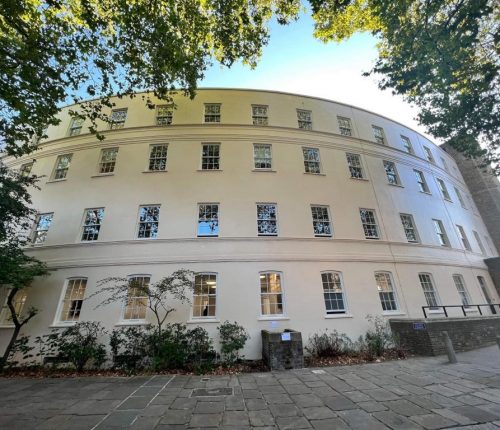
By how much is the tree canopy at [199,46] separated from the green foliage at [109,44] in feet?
0.12

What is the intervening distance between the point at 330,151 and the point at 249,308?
1096 centimetres

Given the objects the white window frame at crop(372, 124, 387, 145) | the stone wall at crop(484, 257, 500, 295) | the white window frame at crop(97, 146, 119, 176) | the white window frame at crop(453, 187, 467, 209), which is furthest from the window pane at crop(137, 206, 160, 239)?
the white window frame at crop(453, 187, 467, 209)

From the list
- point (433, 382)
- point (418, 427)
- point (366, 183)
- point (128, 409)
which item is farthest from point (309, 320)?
point (366, 183)

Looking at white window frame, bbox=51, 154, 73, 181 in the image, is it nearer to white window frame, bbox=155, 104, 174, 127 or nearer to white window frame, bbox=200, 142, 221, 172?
white window frame, bbox=155, 104, 174, 127

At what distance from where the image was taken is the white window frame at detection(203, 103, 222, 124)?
1480cm

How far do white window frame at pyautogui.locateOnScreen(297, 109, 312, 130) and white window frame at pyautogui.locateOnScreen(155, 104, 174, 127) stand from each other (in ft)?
27.9

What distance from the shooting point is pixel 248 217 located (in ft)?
39.4

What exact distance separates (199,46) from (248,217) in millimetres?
8311

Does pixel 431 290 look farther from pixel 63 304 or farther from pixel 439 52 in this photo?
pixel 63 304

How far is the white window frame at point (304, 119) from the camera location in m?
15.5

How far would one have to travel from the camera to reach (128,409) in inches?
200

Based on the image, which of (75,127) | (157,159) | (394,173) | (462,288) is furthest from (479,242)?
(75,127)

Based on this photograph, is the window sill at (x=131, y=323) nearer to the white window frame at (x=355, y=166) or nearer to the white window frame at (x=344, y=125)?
the white window frame at (x=355, y=166)

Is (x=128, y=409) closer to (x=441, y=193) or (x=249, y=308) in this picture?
(x=249, y=308)
